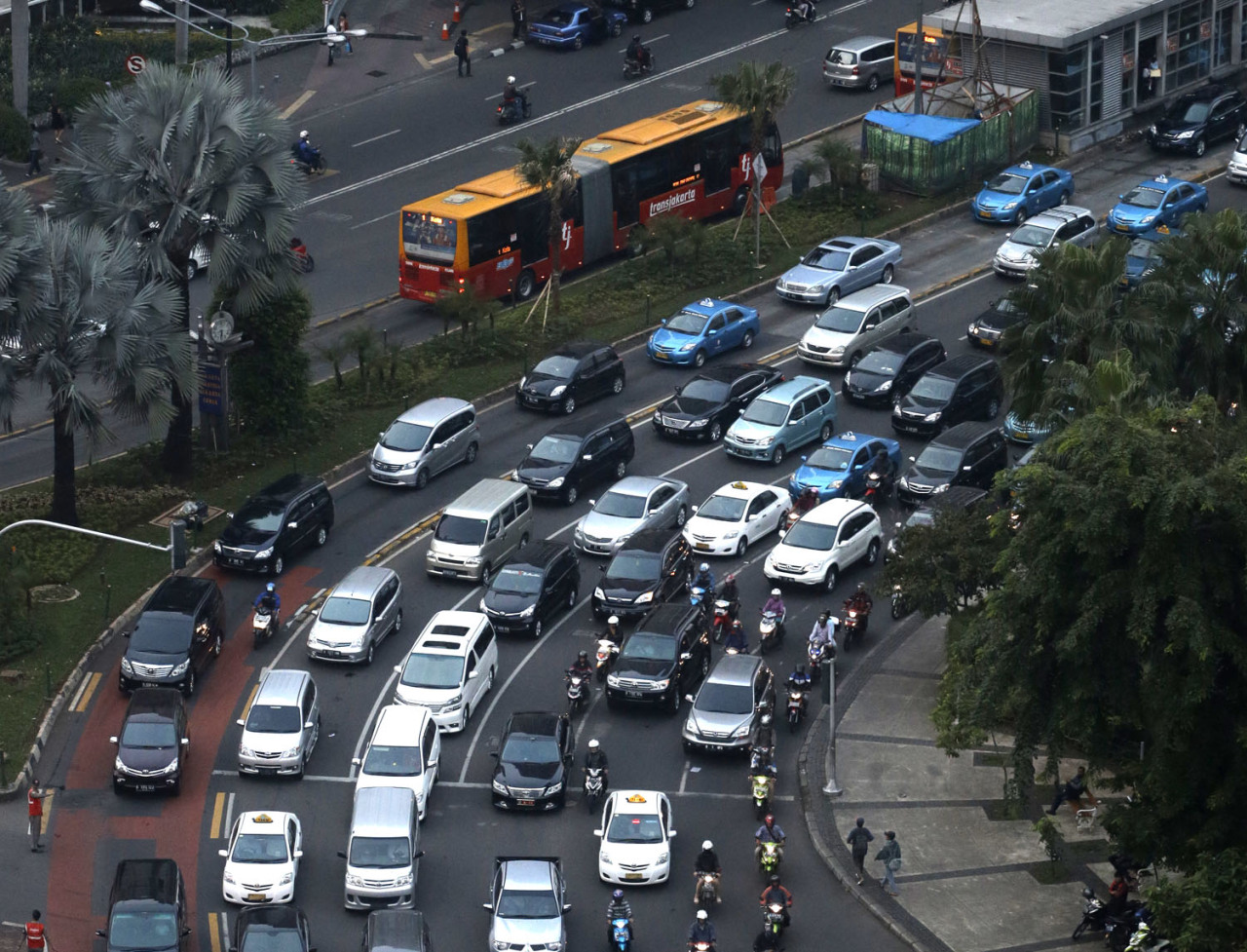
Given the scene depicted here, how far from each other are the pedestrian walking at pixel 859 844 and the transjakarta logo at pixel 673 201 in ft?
108

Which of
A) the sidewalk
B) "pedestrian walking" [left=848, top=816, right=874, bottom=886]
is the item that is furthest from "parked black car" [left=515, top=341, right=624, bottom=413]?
"pedestrian walking" [left=848, top=816, right=874, bottom=886]

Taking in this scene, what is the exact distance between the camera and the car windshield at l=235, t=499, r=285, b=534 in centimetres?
5394

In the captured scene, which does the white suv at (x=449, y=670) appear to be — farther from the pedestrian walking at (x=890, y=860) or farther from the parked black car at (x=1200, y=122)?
the parked black car at (x=1200, y=122)

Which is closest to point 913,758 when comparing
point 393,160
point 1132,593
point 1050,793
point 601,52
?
point 1050,793

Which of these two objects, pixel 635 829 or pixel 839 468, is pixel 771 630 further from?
pixel 635 829

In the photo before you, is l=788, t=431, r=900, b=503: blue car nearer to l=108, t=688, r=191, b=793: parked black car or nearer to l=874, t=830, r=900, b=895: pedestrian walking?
l=874, t=830, r=900, b=895: pedestrian walking

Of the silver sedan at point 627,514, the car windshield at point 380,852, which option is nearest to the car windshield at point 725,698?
the silver sedan at point 627,514

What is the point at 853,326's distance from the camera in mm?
65312

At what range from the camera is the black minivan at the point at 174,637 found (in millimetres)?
48562

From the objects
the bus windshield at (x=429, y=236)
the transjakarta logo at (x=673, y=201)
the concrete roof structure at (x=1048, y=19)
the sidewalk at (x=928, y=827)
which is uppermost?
the concrete roof structure at (x=1048, y=19)

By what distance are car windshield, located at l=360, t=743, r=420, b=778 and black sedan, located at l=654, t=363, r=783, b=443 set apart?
1813 centimetres

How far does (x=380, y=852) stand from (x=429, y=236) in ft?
93.2

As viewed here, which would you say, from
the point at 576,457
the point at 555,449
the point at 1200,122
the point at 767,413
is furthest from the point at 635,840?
the point at 1200,122

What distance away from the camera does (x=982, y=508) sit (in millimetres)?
49969
